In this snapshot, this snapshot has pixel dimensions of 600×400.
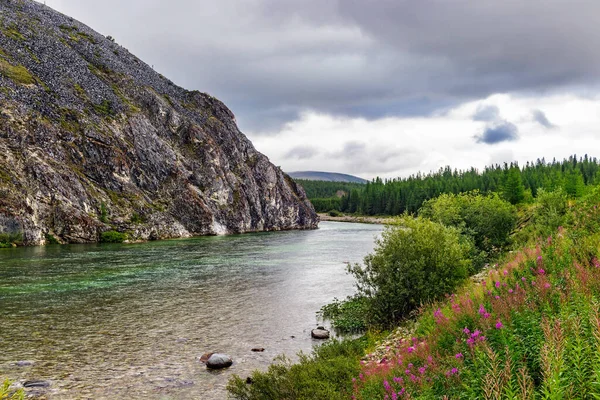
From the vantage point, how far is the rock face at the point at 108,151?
2724 inches

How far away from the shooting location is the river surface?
15.8 meters

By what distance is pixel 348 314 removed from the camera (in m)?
24.7

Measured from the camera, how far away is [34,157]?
230 ft

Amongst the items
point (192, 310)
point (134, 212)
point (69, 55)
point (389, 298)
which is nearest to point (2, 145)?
point (134, 212)

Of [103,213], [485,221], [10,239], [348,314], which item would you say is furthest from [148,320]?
[103,213]

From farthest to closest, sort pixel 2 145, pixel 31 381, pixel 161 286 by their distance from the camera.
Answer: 1. pixel 2 145
2. pixel 161 286
3. pixel 31 381

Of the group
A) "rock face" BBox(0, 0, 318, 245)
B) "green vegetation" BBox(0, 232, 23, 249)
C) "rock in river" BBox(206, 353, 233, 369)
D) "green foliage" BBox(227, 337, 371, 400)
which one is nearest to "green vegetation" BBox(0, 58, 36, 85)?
"rock face" BBox(0, 0, 318, 245)

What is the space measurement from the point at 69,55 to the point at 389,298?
11152 centimetres

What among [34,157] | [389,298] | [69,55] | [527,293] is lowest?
[389,298]

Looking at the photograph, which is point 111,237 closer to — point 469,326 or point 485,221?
point 485,221

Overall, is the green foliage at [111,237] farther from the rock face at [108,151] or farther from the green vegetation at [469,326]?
the green vegetation at [469,326]

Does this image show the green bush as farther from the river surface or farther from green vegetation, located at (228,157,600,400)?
the river surface

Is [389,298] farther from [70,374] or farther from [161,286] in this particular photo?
[161,286]

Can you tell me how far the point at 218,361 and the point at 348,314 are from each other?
394 inches
